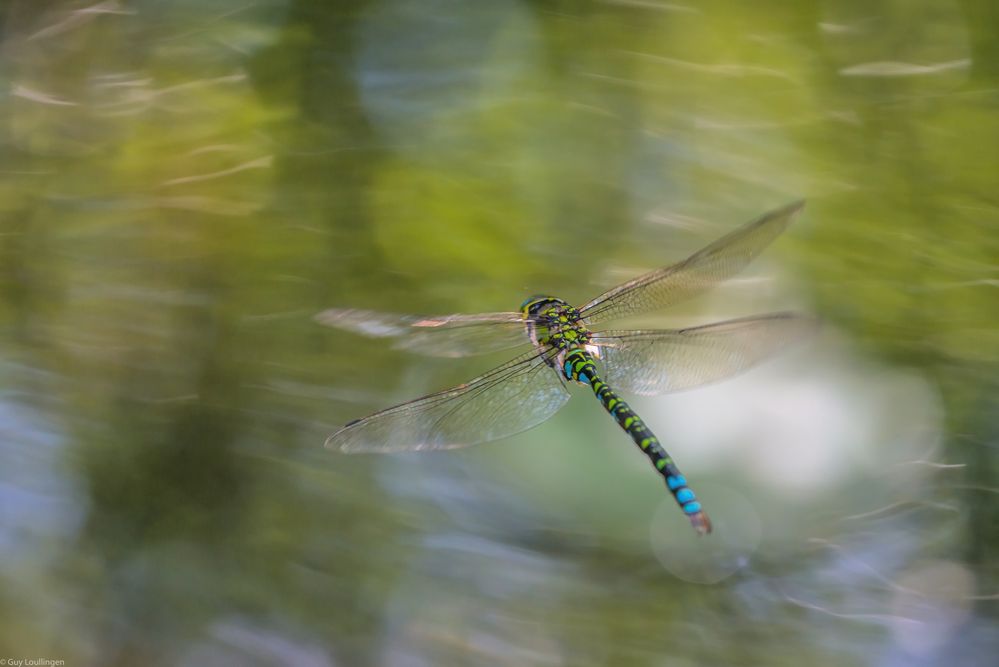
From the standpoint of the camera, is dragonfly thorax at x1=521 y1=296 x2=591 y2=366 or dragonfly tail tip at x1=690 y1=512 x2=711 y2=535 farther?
dragonfly thorax at x1=521 y1=296 x2=591 y2=366

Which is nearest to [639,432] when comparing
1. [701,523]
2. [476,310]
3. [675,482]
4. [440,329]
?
[675,482]

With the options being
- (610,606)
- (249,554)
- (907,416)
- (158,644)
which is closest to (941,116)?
(907,416)

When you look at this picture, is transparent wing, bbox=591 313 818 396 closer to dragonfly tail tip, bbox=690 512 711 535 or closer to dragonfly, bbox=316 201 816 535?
dragonfly, bbox=316 201 816 535

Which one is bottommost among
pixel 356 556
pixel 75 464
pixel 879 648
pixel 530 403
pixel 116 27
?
pixel 879 648

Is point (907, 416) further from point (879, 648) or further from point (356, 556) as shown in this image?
point (356, 556)

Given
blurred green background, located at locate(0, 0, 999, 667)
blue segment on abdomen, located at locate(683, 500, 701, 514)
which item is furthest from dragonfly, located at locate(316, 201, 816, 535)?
blurred green background, located at locate(0, 0, 999, 667)

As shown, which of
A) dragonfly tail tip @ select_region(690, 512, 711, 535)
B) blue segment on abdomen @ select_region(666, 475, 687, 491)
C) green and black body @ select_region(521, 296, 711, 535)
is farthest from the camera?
green and black body @ select_region(521, 296, 711, 535)

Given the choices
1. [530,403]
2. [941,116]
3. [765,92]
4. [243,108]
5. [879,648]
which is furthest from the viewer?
[243,108]
